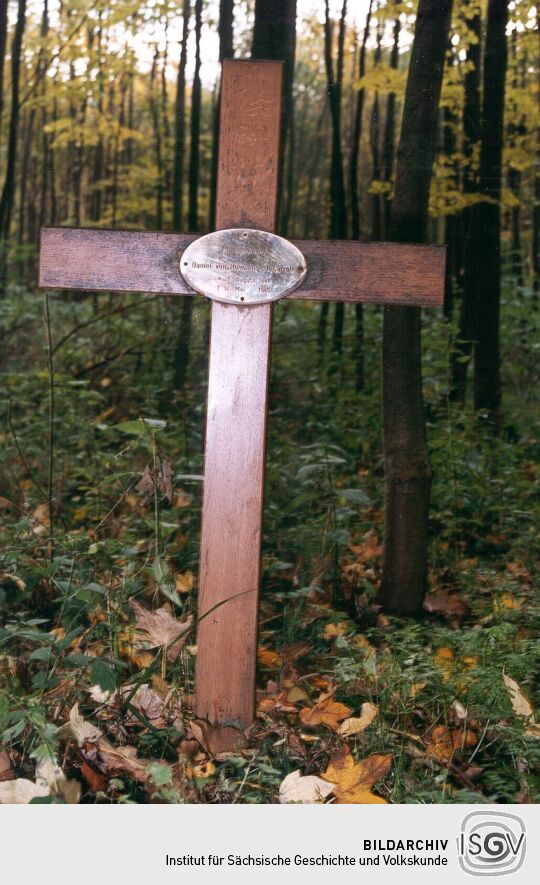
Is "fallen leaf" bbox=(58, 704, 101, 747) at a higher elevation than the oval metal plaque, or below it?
below

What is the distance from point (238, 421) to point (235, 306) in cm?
39

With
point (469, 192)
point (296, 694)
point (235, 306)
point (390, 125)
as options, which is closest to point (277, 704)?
point (296, 694)

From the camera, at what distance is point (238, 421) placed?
9.53 feet

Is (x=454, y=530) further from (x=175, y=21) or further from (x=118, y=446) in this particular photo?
(x=175, y=21)

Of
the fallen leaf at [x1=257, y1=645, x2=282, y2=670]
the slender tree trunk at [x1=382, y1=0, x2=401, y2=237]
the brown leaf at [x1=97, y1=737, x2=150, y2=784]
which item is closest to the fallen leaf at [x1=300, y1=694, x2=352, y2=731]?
the fallen leaf at [x1=257, y1=645, x2=282, y2=670]

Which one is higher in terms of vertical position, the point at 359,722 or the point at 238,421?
the point at 238,421

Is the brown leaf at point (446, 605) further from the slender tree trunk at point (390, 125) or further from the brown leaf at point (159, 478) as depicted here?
the slender tree trunk at point (390, 125)

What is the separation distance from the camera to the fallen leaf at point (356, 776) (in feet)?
8.54

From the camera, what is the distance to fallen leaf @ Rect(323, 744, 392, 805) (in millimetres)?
2602

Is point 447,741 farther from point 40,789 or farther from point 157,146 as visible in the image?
point 157,146

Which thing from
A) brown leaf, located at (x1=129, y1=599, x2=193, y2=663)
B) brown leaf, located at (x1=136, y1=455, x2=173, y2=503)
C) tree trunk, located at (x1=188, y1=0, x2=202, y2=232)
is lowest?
brown leaf, located at (x1=129, y1=599, x2=193, y2=663)
